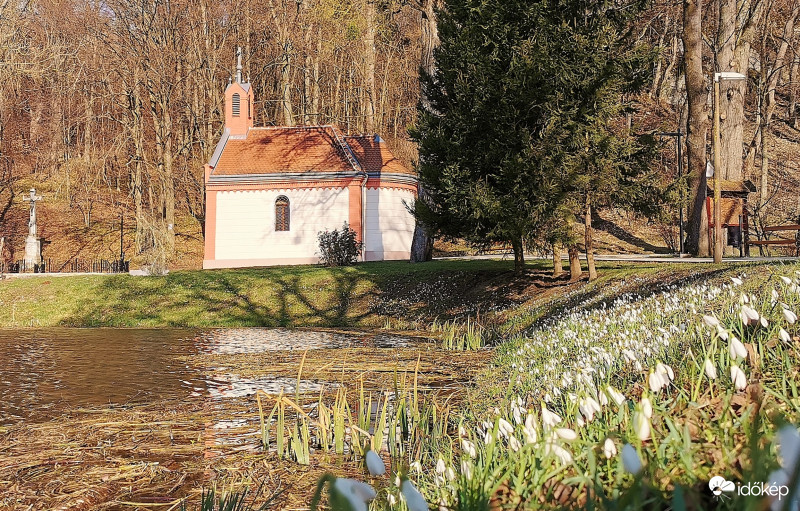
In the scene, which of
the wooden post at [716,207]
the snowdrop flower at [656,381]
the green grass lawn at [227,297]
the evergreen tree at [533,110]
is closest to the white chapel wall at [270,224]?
the green grass lawn at [227,297]

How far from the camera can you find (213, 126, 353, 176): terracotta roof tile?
124 ft

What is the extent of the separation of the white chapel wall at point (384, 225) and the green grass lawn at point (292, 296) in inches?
384

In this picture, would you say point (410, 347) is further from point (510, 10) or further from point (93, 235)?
point (93, 235)

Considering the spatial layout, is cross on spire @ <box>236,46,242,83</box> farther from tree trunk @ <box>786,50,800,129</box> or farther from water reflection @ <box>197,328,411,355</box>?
tree trunk @ <box>786,50,800,129</box>

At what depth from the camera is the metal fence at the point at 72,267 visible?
35344mm

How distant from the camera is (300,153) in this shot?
38875 millimetres

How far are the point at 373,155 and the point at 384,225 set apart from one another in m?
3.88

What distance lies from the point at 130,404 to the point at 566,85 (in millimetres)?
12572

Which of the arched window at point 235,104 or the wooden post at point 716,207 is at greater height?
the arched window at point 235,104

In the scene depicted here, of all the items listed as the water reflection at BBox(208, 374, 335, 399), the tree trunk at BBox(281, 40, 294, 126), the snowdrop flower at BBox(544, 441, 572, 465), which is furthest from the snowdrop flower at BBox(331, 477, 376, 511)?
the tree trunk at BBox(281, 40, 294, 126)

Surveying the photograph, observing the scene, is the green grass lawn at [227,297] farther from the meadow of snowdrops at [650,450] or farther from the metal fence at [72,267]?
the meadow of snowdrops at [650,450]

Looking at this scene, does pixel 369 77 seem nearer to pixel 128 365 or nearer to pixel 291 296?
pixel 291 296

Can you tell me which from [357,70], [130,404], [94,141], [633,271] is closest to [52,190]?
[94,141]

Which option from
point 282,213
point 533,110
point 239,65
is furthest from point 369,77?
point 533,110
